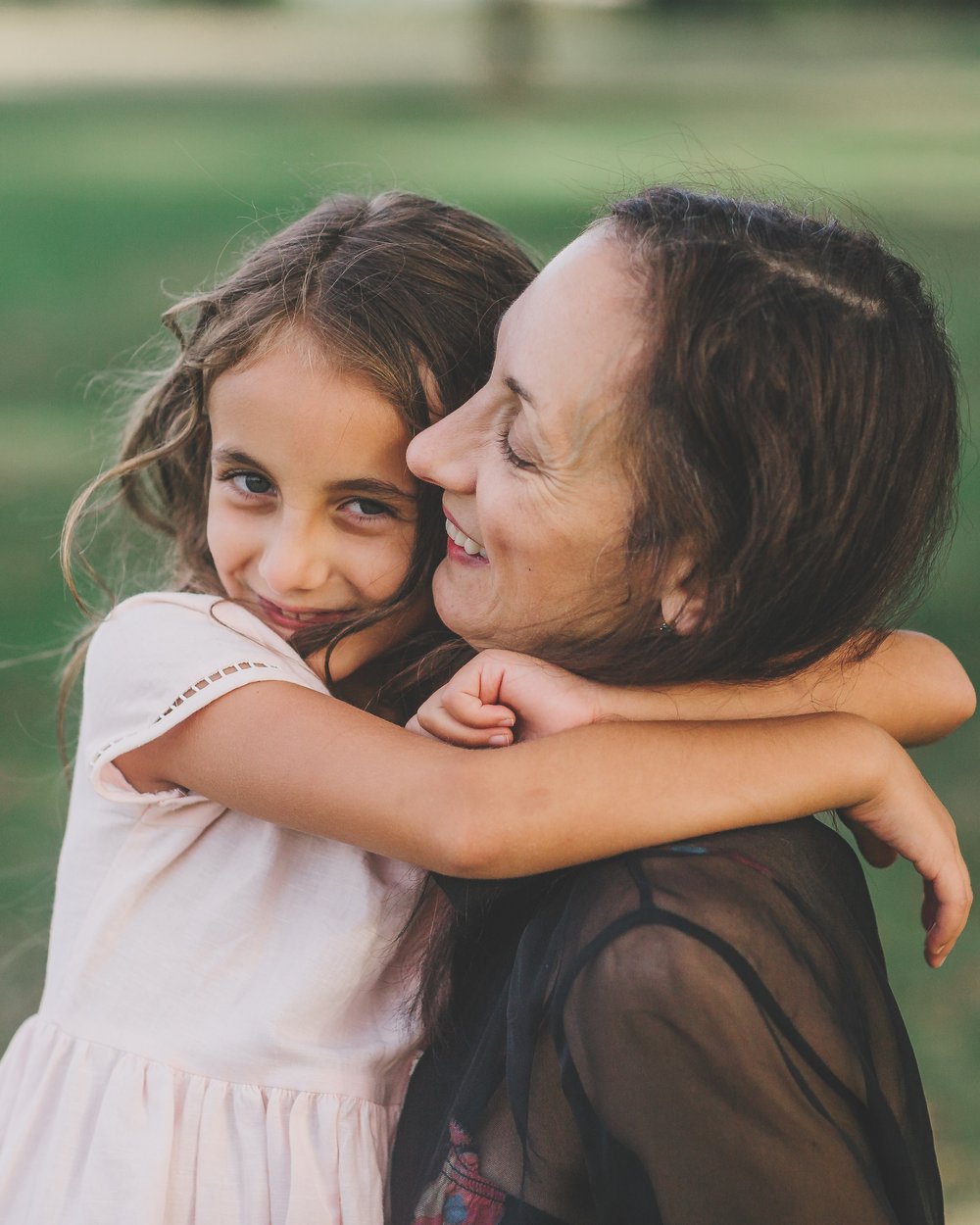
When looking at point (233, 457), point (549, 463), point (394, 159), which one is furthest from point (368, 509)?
point (394, 159)

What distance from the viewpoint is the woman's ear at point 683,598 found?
1.67 meters

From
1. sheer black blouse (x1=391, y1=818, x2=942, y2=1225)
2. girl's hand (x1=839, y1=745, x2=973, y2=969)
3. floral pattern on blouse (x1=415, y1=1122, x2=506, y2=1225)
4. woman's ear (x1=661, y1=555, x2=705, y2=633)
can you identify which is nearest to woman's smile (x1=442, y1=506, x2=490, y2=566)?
woman's ear (x1=661, y1=555, x2=705, y2=633)

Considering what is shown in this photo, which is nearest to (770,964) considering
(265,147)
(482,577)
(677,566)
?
(677,566)

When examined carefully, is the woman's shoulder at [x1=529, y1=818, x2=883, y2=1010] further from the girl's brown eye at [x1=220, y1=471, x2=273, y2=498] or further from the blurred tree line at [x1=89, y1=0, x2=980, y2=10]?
the blurred tree line at [x1=89, y1=0, x2=980, y2=10]

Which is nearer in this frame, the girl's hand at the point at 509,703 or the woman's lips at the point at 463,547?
the girl's hand at the point at 509,703

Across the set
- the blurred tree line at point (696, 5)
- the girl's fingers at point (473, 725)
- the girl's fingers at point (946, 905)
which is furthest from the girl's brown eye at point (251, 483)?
the blurred tree line at point (696, 5)

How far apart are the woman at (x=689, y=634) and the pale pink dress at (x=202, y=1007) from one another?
0.13 m

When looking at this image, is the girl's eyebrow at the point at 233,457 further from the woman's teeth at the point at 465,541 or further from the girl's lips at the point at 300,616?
the woman's teeth at the point at 465,541

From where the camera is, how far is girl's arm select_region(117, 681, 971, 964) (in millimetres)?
1540

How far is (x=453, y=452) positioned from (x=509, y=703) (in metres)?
0.35

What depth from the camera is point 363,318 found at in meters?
2.09

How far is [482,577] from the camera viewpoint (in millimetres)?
1832

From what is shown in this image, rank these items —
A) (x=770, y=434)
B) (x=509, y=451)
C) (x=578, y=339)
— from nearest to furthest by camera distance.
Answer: (x=770, y=434) → (x=578, y=339) → (x=509, y=451)

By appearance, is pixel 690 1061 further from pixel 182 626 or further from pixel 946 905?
pixel 182 626
